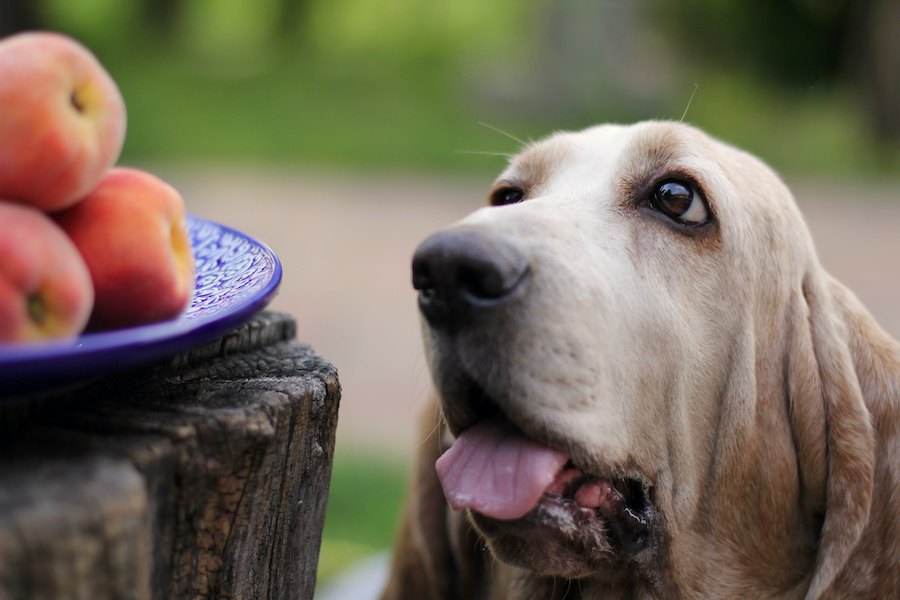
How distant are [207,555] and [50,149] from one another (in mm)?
795

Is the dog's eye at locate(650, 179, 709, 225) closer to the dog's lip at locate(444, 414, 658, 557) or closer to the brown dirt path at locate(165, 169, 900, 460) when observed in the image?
the dog's lip at locate(444, 414, 658, 557)

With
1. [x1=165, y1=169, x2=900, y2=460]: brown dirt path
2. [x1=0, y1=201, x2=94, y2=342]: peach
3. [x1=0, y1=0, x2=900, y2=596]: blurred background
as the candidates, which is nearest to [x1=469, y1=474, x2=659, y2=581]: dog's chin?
[x1=0, y1=201, x2=94, y2=342]: peach

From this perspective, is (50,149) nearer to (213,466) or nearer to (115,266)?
(115,266)

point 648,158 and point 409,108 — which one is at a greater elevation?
point 648,158

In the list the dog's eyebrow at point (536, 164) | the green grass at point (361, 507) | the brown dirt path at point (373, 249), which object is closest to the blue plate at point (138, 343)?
the dog's eyebrow at point (536, 164)

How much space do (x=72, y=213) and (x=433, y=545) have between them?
1805 millimetres

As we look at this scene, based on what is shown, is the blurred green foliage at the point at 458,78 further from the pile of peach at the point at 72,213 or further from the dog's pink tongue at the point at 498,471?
the pile of peach at the point at 72,213

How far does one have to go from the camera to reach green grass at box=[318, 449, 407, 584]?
5.36 meters

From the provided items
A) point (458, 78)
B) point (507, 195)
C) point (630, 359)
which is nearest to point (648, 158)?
point (507, 195)

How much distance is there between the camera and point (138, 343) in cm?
153

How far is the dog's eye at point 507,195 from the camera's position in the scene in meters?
3.14

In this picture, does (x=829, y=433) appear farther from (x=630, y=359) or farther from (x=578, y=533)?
(x=578, y=533)

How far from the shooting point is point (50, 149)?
168cm

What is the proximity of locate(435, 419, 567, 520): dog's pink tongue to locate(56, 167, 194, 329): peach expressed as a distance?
820 millimetres
